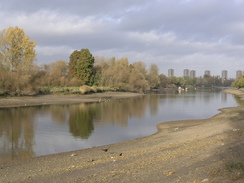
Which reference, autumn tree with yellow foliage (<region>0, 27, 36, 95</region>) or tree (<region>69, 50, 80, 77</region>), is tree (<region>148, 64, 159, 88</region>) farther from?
autumn tree with yellow foliage (<region>0, 27, 36, 95</region>)

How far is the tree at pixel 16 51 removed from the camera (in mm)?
55156

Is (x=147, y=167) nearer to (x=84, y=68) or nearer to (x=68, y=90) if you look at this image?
(x=68, y=90)

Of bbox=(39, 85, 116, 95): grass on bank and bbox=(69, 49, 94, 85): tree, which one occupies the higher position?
bbox=(69, 49, 94, 85): tree

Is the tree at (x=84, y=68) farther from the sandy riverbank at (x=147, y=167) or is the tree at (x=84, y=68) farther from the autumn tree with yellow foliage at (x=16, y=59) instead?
the sandy riverbank at (x=147, y=167)

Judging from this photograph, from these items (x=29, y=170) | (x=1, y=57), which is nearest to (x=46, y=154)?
(x=29, y=170)

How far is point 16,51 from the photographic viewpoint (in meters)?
55.8

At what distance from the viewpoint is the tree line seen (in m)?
53.2

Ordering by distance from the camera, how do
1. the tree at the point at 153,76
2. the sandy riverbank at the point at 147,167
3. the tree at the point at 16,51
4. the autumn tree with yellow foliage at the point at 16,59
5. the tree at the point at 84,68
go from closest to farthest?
1. the sandy riverbank at the point at 147,167
2. the autumn tree with yellow foliage at the point at 16,59
3. the tree at the point at 16,51
4. the tree at the point at 84,68
5. the tree at the point at 153,76

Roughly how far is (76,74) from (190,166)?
250 feet

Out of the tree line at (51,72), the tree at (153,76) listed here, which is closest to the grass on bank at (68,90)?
the tree line at (51,72)

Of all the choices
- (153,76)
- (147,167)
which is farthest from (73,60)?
(147,167)

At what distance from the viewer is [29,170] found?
37.9ft

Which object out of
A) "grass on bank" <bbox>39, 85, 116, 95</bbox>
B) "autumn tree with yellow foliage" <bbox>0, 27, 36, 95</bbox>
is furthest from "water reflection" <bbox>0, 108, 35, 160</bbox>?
"grass on bank" <bbox>39, 85, 116, 95</bbox>

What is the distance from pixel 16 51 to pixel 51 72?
26609 mm
